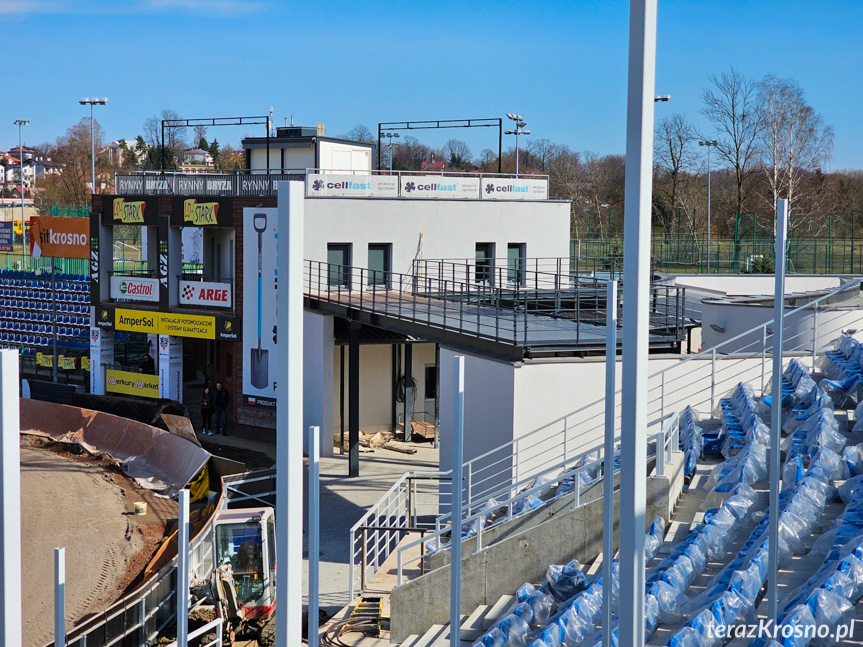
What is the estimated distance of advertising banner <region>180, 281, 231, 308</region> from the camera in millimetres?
28812

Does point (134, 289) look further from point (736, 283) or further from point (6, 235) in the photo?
point (736, 283)

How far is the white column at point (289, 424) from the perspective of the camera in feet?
13.7

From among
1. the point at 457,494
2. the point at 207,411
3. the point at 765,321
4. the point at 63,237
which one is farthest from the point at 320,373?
the point at 457,494

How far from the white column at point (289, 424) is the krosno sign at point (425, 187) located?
80.3 feet

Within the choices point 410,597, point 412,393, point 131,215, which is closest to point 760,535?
point 410,597

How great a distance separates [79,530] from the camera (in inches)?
795

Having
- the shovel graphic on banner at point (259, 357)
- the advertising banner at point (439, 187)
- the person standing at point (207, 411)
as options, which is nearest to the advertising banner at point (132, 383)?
the person standing at point (207, 411)

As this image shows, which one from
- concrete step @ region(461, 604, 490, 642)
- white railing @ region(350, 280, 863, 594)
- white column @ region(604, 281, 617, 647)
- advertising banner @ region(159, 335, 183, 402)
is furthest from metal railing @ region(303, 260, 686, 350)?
white column @ region(604, 281, 617, 647)

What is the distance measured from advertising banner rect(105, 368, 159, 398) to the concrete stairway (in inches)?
783

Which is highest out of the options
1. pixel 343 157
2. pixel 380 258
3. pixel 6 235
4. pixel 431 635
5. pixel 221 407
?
pixel 343 157

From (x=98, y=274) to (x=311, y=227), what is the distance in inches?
337

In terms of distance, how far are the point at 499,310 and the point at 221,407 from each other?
1086 centimetres

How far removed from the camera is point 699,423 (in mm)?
16891

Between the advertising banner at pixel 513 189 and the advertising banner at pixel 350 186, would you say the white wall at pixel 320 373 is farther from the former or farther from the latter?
the advertising banner at pixel 513 189
